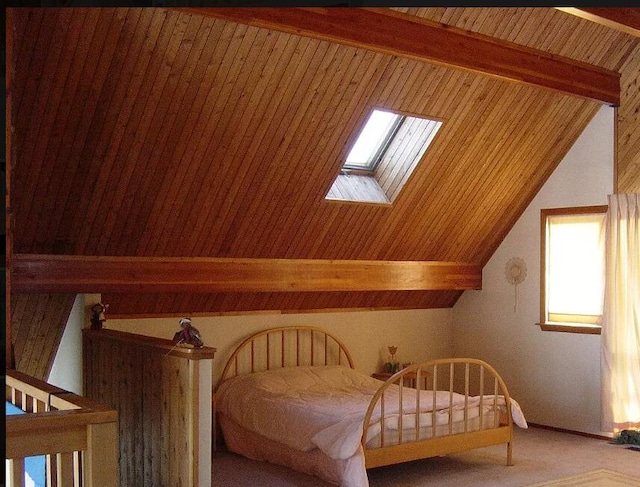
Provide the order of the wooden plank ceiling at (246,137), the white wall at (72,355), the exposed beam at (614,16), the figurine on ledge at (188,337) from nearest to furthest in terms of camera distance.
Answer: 1. the figurine on ledge at (188,337)
2. the wooden plank ceiling at (246,137)
3. the exposed beam at (614,16)
4. the white wall at (72,355)

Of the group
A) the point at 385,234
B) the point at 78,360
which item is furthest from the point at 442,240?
the point at 78,360

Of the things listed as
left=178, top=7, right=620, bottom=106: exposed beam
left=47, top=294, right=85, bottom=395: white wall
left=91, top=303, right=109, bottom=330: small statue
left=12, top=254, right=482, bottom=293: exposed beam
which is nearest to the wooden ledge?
left=91, top=303, right=109, bottom=330: small statue

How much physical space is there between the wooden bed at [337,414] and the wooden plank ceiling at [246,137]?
0.44 meters

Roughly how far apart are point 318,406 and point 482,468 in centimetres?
130

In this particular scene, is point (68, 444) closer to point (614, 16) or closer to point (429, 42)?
point (429, 42)

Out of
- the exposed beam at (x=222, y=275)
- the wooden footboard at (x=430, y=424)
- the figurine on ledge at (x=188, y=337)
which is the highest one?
the exposed beam at (x=222, y=275)

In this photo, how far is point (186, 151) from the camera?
504cm

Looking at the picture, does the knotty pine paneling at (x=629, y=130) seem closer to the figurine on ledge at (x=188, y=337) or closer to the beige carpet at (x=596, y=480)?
the beige carpet at (x=596, y=480)

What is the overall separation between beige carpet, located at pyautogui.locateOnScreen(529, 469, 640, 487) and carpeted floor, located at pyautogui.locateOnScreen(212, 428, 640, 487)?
46 mm

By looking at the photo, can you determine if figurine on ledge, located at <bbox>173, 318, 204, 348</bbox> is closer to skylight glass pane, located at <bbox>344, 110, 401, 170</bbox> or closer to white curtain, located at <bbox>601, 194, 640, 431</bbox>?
skylight glass pane, located at <bbox>344, 110, 401, 170</bbox>

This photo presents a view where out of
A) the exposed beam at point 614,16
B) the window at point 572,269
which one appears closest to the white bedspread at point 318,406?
the window at point 572,269

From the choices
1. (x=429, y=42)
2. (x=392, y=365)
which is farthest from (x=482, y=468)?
(x=429, y=42)

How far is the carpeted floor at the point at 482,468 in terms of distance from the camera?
5355 mm

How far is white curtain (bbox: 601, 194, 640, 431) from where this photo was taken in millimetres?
6445
